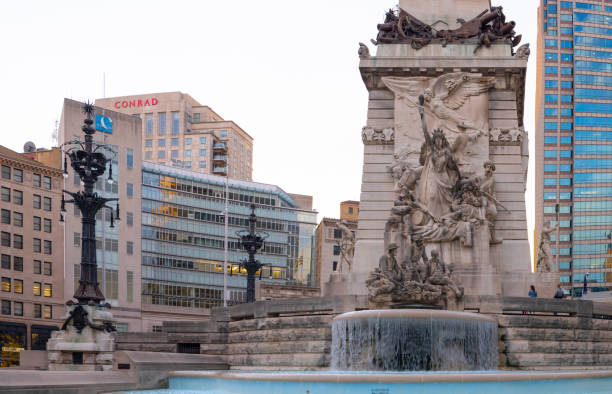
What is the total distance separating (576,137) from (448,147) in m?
92.5

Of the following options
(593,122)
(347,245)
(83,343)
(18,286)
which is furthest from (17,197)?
(593,122)

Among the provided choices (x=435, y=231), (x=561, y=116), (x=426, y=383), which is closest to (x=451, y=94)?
(x=435, y=231)

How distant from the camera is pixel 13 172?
2820 inches

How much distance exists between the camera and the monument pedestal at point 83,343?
29.3 metres

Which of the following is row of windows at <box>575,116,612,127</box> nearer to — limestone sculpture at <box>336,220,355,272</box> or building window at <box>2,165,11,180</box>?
building window at <box>2,165,11,180</box>

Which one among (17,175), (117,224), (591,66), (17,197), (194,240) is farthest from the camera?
(591,66)

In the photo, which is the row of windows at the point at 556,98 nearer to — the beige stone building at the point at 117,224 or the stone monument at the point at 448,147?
the beige stone building at the point at 117,224

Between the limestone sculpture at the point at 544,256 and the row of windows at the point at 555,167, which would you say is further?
the row of windows at the point at 555,167

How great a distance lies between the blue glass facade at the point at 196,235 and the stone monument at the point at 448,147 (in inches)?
1998

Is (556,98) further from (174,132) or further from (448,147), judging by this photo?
(448,147)

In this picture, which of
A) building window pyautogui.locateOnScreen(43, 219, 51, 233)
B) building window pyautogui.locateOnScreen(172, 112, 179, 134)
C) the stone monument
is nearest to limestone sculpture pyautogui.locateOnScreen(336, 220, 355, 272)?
the stone monument

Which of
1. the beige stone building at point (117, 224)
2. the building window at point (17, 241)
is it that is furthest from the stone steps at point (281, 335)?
the beige stone building at point (117, 224)

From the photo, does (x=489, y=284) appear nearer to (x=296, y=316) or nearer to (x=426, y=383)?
(x=296, y=316)

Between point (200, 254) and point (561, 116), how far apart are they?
56.9 m
